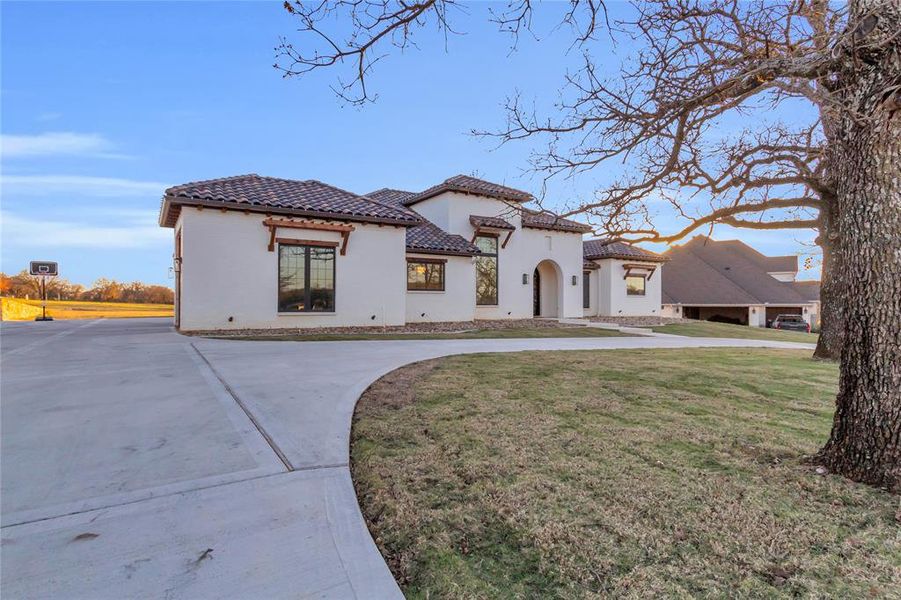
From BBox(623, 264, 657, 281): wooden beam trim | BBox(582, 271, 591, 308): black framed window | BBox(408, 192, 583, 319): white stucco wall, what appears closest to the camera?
BBox(408, 192, 583, 319): white stucco wall

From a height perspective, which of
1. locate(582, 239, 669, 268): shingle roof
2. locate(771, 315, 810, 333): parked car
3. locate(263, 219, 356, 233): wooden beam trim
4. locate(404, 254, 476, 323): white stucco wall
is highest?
locate(582, 239, 669, 268): shingle roof

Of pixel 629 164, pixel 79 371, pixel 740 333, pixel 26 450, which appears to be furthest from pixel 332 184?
pixel 740 333

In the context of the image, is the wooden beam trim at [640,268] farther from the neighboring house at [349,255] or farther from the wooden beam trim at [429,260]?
the wooden beam trim at [429,260]

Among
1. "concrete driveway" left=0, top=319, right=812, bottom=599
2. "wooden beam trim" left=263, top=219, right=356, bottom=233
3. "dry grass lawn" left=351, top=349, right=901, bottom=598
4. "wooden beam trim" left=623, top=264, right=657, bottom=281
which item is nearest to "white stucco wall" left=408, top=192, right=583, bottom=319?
"wooden beam trim" left=623, top=264, right=657, bottom=281

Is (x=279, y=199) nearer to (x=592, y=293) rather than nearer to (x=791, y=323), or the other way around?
(x=592, y=293)

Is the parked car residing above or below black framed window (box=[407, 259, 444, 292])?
below

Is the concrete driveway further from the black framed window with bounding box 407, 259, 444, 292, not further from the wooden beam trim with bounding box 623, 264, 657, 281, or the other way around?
the wooden beam trim with bounding box 623, 264, 657, 281

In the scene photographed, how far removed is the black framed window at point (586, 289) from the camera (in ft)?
76.5

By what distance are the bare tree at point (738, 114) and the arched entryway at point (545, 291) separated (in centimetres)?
1405

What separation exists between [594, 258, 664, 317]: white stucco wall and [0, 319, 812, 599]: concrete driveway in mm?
20727

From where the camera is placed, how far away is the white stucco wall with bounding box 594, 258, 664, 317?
23375 millimetres

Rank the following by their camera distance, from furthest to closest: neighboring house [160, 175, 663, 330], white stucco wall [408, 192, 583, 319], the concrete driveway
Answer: white stucco wall [408, 192, 583, 319] < neighboring house [160, 175, 663, 330] < the concrete driveway

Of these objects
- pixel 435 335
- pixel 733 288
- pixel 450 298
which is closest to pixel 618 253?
pixel 450 298

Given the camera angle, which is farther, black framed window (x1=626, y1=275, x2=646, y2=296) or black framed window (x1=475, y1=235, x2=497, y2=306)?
black framed window (x1=626, y1=275, x2=646, y2=296)
